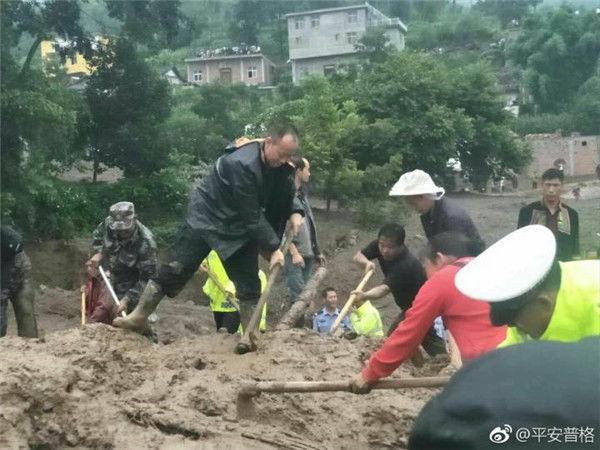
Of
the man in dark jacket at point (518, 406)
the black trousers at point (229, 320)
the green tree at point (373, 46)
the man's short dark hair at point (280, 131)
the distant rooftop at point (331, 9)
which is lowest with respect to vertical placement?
the black trousers at point (229, 320)

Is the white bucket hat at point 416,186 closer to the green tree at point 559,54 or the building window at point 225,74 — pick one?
the green tree at point 559,54

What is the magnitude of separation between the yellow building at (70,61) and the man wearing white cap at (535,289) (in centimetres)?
1405

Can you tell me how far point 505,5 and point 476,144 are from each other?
445 inches

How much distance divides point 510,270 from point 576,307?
0.28 meters

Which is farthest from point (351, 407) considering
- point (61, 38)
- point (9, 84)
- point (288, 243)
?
point (61, 38)

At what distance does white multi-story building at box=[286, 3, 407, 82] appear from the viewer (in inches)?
950

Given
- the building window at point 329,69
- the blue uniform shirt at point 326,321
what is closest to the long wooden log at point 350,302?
the blue uniform shirt at point 326,321

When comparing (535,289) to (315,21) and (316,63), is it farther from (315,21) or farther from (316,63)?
(316,63)

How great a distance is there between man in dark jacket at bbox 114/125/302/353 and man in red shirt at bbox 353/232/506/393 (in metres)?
1.85

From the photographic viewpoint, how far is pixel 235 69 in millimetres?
24500

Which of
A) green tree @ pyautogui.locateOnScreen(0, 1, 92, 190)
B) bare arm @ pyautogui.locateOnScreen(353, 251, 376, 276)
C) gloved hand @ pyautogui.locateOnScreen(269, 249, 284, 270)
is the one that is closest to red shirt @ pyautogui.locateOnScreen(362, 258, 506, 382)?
gloved hand @ pyautogui.locateOnScreen(269, 249, 284, 270)

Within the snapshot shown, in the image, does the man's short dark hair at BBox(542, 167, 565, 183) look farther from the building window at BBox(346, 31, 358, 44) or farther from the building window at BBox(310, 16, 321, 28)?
the building window at BBox(346, 31, 358, 44)

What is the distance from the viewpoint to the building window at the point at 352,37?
80.7ft

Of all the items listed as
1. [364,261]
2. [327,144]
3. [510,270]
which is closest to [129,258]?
[364,261]
